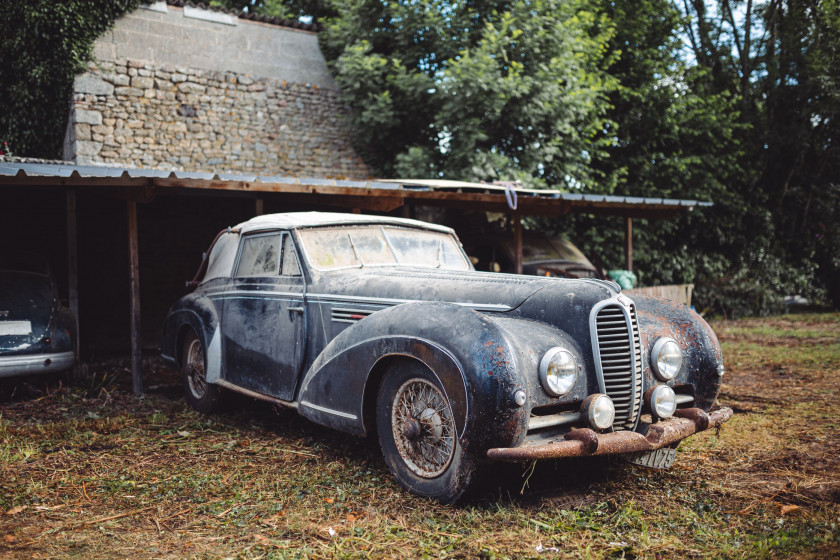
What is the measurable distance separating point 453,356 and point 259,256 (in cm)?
259

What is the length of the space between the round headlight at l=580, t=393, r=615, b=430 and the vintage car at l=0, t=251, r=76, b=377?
5.26 metres

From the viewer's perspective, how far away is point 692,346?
3896 mm

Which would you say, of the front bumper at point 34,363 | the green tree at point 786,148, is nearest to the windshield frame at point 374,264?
the front bumper at point 34,363

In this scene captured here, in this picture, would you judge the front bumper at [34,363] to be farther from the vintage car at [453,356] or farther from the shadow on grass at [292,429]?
the vintage car at [453,356]

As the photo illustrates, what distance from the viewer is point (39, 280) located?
673cm

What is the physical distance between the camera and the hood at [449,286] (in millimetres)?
3604

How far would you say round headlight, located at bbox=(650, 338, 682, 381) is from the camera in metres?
3.62

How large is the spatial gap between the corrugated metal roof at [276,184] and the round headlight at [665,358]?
4522mm

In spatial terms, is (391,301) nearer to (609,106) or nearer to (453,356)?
(453,356)

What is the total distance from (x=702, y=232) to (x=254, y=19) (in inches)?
471

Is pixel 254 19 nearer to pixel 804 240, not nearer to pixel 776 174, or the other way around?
pixel 776 174

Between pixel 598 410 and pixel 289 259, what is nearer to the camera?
pixel 598 410

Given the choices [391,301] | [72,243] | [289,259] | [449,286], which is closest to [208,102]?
[72,243]

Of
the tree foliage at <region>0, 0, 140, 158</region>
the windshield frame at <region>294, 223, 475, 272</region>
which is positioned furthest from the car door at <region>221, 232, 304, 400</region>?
the tree foliage at <region>0, 0, 140, 158</region>
